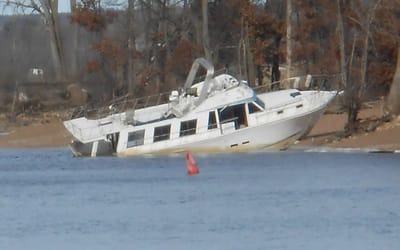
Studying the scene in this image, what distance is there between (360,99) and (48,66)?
4684cm

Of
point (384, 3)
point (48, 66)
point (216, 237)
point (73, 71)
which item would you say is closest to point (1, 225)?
point (216, 237)

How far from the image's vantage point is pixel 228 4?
72.8m

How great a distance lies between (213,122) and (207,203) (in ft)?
56.3

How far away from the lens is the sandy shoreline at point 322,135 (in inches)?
2090

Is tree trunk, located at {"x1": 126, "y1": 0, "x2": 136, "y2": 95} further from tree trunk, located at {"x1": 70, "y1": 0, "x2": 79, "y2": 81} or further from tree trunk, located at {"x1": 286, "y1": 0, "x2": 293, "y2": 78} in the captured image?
tree trunk, located at {"x1": 286, "y1": 0, "x2": 293, "y2": 78}

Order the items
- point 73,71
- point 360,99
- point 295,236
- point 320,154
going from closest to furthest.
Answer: point 295,236
point 320,154
point 360,99
point 73,71

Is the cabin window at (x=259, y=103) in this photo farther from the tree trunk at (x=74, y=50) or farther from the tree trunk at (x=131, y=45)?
the tree trunk at (x=74, y=50)

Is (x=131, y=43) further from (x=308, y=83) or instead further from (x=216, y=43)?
(x=308, y=83)

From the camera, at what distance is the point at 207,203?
3547 centimetres

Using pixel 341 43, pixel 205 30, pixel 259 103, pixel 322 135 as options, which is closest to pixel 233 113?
pixel 259 103

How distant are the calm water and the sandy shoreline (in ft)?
8.56

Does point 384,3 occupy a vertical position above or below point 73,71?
above

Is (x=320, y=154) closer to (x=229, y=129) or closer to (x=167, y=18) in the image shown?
(x=229, y=129)

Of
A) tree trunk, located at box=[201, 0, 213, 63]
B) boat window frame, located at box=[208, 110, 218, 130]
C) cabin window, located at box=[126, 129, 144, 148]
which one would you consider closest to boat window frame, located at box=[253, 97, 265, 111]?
boat window frame, located at box=[208, 110, 218, 130]
